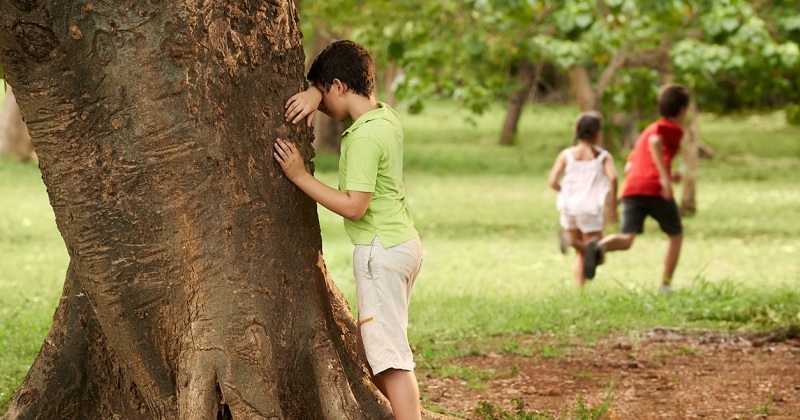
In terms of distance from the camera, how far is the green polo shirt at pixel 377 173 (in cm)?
414

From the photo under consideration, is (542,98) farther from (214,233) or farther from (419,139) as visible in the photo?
(214,233)

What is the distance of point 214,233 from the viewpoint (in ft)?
13.4

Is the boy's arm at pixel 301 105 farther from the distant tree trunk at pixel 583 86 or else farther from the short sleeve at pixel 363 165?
the distant tree trunk at pixel 583 86

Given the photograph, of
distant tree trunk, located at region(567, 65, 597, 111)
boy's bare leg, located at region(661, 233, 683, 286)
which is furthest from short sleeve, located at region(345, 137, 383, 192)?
distant tree trunk, located at region(567, 65, 597, 111)

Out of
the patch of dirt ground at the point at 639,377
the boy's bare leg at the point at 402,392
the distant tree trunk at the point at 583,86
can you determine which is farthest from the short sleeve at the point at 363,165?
the distant tree trunk at the point at 583,86

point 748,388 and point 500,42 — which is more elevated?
point 500,42

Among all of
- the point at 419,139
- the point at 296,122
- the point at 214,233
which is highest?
the point at 296,122

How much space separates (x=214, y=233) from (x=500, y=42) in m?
9.93

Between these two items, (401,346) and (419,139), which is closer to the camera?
(401,346)

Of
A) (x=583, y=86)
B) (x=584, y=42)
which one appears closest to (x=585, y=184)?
(x=584, y=42)

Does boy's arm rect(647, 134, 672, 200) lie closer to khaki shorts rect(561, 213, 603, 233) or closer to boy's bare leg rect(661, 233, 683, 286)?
boy's bare leg rect(661, 233, 683, 286)

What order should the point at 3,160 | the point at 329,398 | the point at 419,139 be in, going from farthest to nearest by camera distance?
the point at 419,139 → the point at 3,160 → the point at 329,398

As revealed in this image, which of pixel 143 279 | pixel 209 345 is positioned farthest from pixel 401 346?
pixel 143 279

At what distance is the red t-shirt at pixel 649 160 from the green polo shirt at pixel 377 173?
502 centimetres
